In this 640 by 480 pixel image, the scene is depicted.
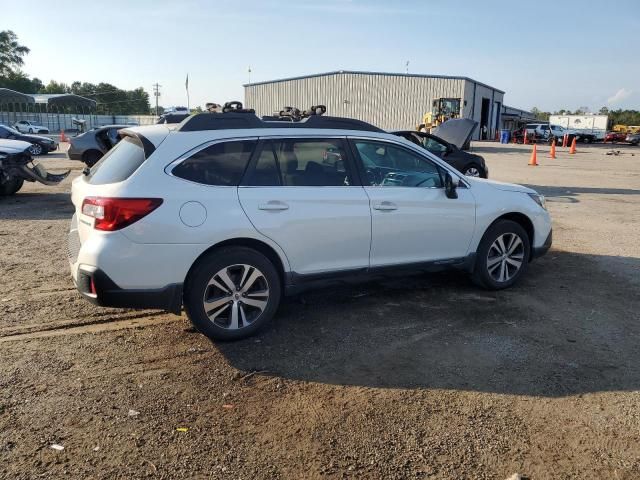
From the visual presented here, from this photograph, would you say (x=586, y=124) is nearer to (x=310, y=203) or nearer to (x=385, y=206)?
(x=385, y=206)

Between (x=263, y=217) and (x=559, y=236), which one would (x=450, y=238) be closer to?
(x=263, y=217)

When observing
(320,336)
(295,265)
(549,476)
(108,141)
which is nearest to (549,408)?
(549,476)

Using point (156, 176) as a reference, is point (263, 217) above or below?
below

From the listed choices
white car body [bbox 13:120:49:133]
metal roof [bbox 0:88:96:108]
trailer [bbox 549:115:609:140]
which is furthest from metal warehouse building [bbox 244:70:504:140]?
white car body [bbox 13:120:49:133]

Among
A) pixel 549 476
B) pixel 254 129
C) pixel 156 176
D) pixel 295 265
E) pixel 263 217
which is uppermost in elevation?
pixel 254 129

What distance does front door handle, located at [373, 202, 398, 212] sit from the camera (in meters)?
4.75

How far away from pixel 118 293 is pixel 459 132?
443 inches

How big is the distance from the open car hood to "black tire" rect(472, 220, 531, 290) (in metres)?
8.02

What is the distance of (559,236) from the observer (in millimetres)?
8453

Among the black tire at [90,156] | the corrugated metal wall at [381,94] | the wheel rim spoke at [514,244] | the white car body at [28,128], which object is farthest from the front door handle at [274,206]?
the white car body at [28,128]

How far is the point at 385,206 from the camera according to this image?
4.79 meters

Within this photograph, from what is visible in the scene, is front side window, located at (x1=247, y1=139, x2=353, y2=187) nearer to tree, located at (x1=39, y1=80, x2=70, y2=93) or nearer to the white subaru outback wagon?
the white subaru outback wagon

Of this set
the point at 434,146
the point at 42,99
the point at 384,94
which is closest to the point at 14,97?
the point at 42,99

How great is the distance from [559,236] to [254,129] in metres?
5.99
